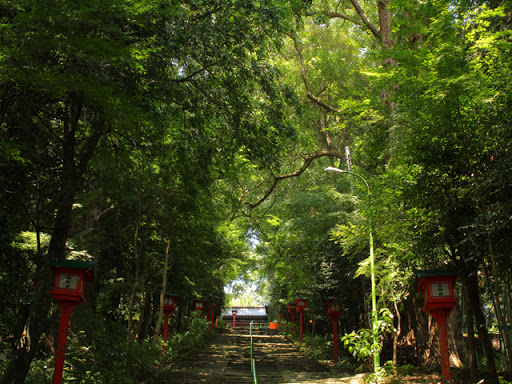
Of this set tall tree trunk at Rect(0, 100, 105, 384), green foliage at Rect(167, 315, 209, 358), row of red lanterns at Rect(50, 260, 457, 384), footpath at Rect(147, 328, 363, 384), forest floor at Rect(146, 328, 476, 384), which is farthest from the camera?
green foliage at Rect(167, 315, 209, 358)

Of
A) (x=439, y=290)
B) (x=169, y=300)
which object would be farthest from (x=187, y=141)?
(x=169, y=300)

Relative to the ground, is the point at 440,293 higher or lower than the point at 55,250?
lower

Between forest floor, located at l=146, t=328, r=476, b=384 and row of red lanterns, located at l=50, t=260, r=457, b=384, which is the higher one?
row of red lanterns, located at l=50, t=260, r=457, b=384

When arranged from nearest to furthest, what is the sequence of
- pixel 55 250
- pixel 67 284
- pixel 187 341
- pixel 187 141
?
1. pixel 67 284
2. pixel 55 250
3. pixel 187 141
4. pixel 187 341

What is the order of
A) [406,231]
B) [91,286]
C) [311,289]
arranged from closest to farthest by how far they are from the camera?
1. [406,231]
2. [91,286]
3. [311,289]

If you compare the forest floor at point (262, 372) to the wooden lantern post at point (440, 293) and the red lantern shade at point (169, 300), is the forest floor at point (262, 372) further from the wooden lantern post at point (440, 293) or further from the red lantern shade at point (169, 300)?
the red lantern shade at point (169, 300)

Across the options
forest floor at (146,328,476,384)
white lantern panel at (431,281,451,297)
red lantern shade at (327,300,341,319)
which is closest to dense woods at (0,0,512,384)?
white lantern panel at (431,281,451,297)

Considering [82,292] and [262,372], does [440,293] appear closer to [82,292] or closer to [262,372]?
[82,292]

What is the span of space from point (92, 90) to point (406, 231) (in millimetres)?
6097

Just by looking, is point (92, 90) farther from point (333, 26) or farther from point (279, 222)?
point (333, 26)

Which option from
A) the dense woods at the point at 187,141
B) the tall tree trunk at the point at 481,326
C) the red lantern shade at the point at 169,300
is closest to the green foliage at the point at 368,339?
the dense woods at the point at 187,141

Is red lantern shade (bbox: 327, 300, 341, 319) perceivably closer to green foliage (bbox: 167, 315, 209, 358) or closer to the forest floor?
the forest floor

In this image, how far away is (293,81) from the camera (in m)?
20.7

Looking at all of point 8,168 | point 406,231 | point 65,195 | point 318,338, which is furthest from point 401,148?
point 318,338
